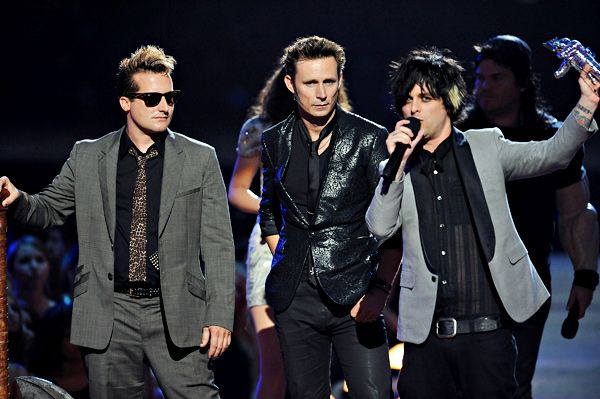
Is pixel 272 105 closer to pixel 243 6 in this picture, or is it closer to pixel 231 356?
pixel 231 356

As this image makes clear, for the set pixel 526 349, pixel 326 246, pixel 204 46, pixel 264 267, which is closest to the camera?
pixel 326 246

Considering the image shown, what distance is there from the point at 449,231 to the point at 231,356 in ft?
9.48

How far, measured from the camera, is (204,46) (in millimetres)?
9703

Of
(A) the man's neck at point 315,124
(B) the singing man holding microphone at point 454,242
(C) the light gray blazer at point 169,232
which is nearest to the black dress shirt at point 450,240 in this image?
(B) the singing man holding microphone at point 454,242

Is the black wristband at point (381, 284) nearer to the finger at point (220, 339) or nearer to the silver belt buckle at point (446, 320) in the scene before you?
the silver belt buckle at point (446, 320)

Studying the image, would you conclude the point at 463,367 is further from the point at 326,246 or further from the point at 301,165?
the point at 301,165

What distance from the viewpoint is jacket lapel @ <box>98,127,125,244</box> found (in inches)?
168

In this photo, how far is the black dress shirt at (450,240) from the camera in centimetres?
405

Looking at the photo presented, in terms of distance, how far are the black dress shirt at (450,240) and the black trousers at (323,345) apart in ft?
1.13

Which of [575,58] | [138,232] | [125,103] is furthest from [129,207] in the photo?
[575,58]

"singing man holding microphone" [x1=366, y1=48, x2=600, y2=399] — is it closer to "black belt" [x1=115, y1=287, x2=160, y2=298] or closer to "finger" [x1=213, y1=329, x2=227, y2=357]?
"finger" [x1=213, y1=329, x2=227, y2=357]

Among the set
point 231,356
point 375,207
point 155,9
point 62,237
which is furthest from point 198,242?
point 155,9

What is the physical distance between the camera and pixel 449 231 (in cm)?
408

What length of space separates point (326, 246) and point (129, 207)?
816 mm
